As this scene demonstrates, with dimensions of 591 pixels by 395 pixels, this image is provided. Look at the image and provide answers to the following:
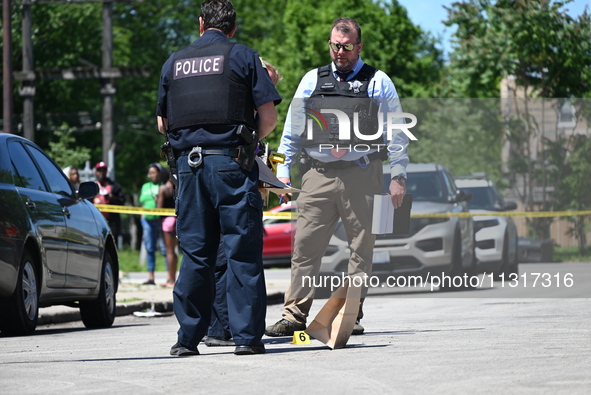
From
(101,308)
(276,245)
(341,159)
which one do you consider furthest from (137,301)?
(276,245)

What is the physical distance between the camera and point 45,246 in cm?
939

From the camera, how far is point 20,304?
893 centimetres

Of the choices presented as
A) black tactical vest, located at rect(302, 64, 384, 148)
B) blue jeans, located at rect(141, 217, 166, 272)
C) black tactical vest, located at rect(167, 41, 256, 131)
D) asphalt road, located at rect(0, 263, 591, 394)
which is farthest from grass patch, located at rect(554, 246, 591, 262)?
blue jeans, located at rect(141, 217, 166, 272)

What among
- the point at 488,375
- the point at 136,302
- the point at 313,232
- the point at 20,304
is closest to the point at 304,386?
the point at 488,375

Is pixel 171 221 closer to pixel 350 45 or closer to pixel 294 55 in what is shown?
pixel 350 45

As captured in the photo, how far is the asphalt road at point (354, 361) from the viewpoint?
17.2ft

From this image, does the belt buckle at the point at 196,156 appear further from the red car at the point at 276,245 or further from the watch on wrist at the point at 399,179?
the red car at the point at 276,245

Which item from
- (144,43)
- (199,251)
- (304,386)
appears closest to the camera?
(304,386)

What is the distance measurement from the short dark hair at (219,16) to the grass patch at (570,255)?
5.48 meters

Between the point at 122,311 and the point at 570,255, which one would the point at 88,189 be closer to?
the point at 122,311

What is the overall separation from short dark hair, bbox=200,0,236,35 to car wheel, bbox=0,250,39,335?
9.86ft

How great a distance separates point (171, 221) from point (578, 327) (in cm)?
896

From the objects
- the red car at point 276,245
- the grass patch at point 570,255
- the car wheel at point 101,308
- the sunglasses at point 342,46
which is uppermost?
the sunglasses at point 342,46

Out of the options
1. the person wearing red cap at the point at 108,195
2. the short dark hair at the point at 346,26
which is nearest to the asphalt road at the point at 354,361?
the short dark hair at the point at 346,26
